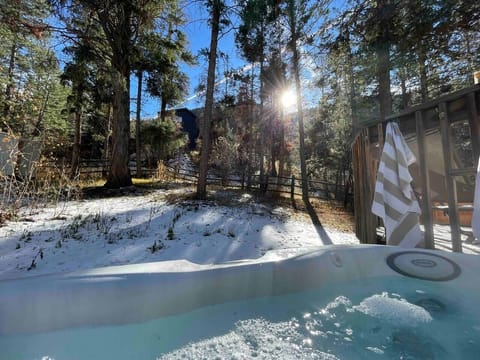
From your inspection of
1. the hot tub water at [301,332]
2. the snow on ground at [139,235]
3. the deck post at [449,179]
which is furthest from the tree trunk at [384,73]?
the hot tub water at [301,332]

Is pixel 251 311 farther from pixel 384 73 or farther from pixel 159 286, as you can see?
pixel 384 73

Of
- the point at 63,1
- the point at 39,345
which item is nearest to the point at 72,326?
the point at 39,345

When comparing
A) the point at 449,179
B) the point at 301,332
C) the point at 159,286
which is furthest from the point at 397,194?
the point at 159,286

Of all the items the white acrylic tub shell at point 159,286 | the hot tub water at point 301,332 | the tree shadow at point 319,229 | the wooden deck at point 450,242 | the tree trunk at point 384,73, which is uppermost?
the tree trunk at point 384,73

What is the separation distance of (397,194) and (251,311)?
2.05 metres

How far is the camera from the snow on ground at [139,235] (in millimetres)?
→ 2705

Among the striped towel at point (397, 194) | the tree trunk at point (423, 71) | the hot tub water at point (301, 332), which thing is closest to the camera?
the hot tub water at point (301, 332)

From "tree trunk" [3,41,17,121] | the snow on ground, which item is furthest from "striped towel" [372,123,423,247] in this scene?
"tree trunk" [3,41,17,121]

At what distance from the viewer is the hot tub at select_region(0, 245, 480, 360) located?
1.29 metres

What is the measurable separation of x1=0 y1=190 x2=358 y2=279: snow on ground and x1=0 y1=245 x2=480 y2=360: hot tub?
1.28 meters

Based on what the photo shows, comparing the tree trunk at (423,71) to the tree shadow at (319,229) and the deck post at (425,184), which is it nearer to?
the deck post at (425,184)

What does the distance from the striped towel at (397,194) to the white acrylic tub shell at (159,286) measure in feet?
2.01

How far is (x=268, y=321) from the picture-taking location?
158cm

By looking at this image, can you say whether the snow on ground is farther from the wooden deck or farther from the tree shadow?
the wooden deck
